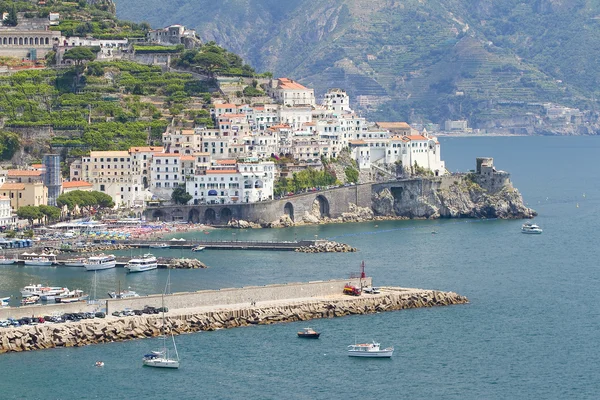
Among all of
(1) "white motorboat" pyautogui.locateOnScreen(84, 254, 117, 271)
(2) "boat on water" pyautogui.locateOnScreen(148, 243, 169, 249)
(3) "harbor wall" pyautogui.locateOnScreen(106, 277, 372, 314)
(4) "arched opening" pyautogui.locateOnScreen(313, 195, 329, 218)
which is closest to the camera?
(3) "harbor wall" pyautogui.locateOnScreen(106, 277, 372, 314)

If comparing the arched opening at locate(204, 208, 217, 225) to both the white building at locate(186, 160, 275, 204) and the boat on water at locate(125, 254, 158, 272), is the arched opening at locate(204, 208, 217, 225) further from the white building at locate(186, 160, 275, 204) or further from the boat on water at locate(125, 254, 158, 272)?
the boat on water at locate(125, 254, 158, 272)

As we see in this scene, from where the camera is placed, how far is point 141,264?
3162 inches

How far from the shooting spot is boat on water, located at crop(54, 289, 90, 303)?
218 feet

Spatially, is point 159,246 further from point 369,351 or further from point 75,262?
point 369,351

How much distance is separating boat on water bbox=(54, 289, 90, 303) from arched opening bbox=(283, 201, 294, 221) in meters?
33.2

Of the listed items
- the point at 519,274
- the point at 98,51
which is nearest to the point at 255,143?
the point at 98,51

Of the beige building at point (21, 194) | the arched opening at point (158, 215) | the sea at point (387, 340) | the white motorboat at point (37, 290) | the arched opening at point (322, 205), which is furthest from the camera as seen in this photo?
the arched opening at point (322, 205)

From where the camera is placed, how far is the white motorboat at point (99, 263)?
80.8 m

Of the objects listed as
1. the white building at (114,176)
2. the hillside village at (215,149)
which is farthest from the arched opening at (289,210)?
the white building at (114,176)

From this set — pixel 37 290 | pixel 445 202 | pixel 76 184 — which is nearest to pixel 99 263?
pixel 37 290

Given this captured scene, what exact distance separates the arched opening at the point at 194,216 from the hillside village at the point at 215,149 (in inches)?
43.3

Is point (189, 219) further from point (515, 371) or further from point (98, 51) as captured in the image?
point (515, 371)

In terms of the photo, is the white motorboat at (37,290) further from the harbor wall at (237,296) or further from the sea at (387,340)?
the harbor wall at (237,296)

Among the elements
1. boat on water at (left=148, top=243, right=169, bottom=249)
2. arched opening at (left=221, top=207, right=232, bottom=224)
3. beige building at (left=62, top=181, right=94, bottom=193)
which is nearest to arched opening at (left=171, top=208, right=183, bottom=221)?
arched opening at (left=221, top=207, right=232, bottom=224)
